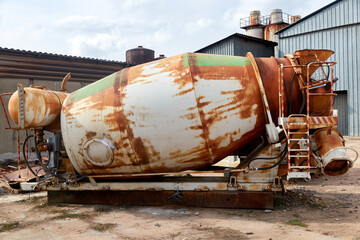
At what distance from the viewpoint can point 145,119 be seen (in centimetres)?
563

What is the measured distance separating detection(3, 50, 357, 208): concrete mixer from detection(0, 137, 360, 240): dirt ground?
365 mm

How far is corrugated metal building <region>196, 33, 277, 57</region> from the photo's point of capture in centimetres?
1980

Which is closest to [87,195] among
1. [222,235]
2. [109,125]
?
[109,125]

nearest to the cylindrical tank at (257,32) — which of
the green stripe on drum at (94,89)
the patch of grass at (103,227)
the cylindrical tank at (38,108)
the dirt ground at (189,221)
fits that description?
the dirt ground at (189,221)

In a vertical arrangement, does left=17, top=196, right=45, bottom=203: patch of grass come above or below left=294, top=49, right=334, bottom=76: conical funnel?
below

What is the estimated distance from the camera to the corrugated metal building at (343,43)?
56.1ft

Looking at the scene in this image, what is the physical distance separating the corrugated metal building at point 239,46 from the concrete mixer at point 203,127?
14.1m

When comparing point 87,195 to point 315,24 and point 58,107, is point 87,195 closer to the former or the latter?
point 58,107

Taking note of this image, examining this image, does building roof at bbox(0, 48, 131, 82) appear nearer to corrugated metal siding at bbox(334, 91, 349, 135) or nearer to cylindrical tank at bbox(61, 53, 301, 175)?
cylindrical tank at bbox(61, 53, 301, 175)

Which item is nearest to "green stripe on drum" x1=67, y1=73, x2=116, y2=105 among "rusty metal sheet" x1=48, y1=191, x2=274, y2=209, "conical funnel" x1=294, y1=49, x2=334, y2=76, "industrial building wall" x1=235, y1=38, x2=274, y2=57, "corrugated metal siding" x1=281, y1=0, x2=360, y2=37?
"rusty metal sheet" x1=48, y1=191, x2=274, y2=209

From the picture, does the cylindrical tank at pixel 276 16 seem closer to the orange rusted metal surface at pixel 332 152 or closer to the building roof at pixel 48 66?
the building roof at pixel 48 66

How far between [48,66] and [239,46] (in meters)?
11.5

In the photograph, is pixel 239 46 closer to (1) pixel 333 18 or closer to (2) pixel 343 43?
(1) pixel 333 18

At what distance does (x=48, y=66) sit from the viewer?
13.6 m
